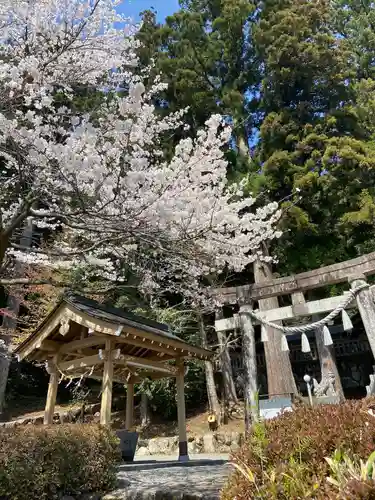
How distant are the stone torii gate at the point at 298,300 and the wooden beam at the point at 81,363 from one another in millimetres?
3392

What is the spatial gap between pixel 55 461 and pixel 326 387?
9725 millimetres

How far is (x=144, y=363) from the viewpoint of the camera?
25.3ft

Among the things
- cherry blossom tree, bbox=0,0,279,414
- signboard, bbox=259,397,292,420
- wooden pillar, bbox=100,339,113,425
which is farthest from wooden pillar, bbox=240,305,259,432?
wooden pillar, bbox=100,339,113,425

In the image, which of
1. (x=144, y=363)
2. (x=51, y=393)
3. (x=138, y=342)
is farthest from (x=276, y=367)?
(x=51, y=393)

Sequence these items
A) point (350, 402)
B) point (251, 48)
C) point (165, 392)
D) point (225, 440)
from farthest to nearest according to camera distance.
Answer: point (251, 48) → point (165, 392) → point (225, 440) → point (350, 402)

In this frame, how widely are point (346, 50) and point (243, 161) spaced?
5.85 metres

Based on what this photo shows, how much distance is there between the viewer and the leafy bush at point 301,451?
2.01 m

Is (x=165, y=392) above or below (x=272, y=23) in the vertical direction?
below

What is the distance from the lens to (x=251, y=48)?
16234 mm

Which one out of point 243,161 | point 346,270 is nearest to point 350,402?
point 346,270

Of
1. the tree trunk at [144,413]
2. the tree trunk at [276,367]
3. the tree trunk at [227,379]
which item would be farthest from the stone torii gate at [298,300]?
the tree trunk at [144,413]

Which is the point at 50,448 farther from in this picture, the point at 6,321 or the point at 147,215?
the point at 6,321

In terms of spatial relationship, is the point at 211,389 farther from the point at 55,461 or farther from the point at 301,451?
the point at 301,451

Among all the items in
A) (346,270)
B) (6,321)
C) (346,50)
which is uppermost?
(346,50)
